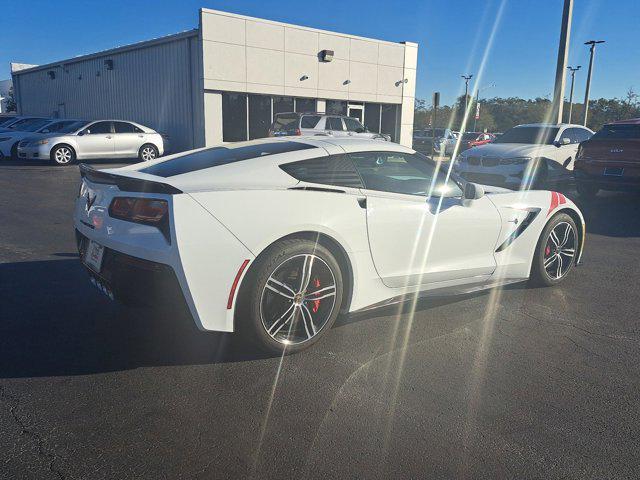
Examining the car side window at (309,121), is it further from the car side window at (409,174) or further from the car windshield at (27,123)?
the car side window at (409,174)

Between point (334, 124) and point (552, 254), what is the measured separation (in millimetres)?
15029

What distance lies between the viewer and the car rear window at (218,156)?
12.4ft

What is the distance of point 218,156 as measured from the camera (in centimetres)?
403

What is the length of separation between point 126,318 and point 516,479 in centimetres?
296

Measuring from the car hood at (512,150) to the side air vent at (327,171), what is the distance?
317 inches

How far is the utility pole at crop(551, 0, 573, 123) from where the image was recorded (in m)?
16.5

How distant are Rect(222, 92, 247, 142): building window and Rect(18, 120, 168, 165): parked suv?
11.5 ft

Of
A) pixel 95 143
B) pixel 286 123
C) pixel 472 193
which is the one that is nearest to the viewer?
pixel 472 193

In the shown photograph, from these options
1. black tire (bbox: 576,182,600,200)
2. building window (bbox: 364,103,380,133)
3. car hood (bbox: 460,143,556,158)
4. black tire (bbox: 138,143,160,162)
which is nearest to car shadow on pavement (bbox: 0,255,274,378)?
car hood (bbox: 460,143,556,158)

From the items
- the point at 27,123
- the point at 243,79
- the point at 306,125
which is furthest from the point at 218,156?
the point at 27,123

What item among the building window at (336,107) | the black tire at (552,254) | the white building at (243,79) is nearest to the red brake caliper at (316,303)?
the black tire at (552,254)

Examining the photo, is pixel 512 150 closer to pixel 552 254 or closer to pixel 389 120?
pixel 552 254

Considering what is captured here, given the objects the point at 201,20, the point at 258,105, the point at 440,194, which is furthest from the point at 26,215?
the point at 258,105

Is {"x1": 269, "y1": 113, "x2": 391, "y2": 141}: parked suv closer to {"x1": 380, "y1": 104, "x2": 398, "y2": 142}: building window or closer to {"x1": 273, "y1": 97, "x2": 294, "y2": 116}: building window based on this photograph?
{"x1": 273, "y1": 97, "x2": 294, "y2": 116}: building window
